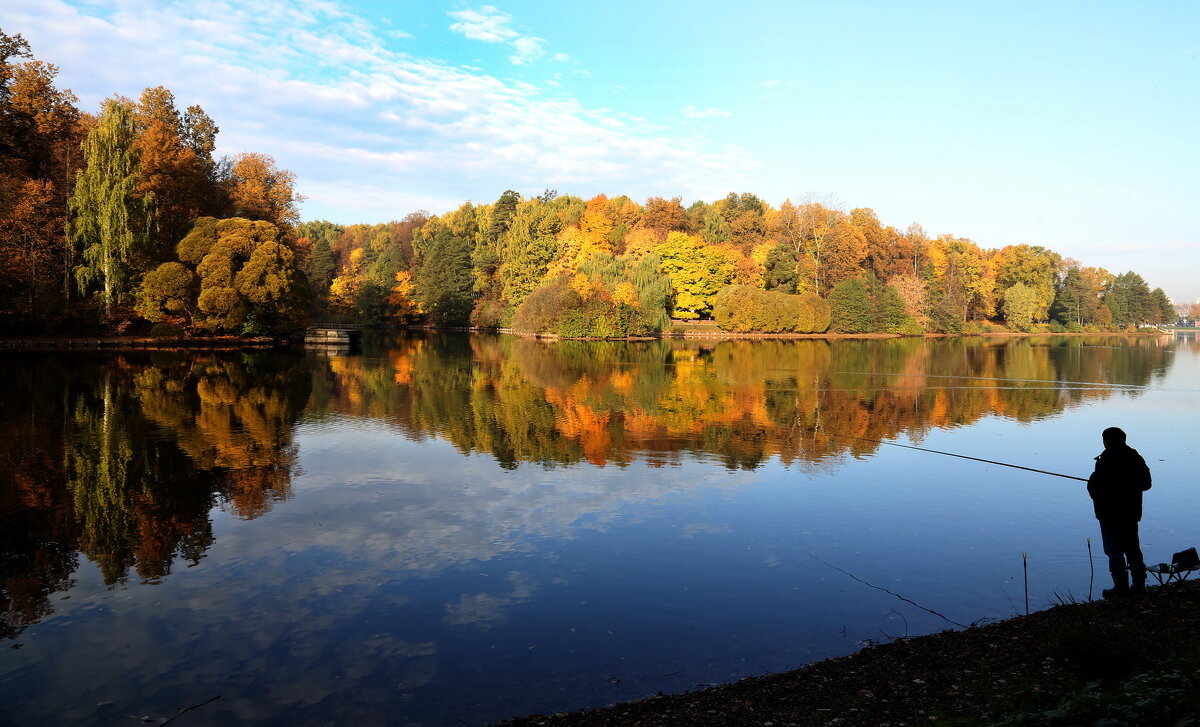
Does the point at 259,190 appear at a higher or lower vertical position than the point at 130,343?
higher

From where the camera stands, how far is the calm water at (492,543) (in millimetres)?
6332

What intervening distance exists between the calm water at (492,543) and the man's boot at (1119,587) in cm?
63

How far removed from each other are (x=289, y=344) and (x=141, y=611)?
53.2 m

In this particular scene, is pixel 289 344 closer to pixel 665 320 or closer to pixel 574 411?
pixel 665 320

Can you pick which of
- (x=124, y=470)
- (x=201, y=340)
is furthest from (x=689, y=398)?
(x=201, y=340)

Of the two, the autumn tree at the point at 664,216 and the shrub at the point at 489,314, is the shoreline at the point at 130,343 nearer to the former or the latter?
the shrub at the point at 489,314

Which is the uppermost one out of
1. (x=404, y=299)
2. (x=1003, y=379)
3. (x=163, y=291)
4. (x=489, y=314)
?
(x=404, y=299)

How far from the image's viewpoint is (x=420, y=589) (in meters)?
8.27

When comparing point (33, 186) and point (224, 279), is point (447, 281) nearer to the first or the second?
point (224, 279)

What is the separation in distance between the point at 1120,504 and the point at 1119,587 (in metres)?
0.83

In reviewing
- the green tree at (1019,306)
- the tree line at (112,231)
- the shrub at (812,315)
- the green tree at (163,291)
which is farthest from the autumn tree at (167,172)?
the green tree at (1019,306)

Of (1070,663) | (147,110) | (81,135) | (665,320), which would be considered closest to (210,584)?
(1070,663)

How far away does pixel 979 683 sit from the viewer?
5273 mm

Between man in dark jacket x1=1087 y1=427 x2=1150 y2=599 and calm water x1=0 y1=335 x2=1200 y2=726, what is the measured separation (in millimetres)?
715
